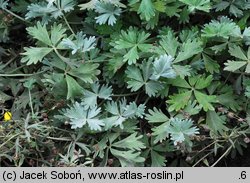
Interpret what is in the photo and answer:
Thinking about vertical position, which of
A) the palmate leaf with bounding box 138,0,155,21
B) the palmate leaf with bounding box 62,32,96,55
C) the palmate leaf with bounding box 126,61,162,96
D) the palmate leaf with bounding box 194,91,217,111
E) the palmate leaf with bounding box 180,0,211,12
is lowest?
the palmate leaf with bounding box 194,91,217,111

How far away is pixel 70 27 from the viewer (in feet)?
8.02

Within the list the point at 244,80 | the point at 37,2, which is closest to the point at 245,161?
the point at 244,80

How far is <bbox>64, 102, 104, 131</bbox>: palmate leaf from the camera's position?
2125 mm

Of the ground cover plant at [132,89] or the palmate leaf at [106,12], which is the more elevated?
the palmate leaf at [106,12]

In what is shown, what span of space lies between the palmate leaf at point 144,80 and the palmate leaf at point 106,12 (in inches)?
9.3

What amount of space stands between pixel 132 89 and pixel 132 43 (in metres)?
0.21

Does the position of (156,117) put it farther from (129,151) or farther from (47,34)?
(47,34)

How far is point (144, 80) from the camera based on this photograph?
2244 mm

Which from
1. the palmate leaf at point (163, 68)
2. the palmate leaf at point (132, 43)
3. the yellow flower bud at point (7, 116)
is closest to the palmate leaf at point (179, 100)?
the palmate leaf at point (163, 68)

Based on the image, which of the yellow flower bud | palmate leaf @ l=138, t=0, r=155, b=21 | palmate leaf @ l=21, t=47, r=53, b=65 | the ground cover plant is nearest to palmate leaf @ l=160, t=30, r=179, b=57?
the ground cover plant

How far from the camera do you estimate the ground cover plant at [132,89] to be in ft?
7.18

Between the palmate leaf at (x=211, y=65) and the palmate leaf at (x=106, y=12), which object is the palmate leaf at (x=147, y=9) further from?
the palmate leaf at (x=211, y=65)

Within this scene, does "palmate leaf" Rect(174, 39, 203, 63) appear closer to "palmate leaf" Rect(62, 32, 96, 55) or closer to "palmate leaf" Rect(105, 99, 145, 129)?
"palmate leaf" Rect(105, 99, 145, 129)

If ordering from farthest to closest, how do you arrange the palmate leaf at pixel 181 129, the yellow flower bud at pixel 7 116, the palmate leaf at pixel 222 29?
the yellow flower bud at pixel 7 116
the palmate leaf at pixel 222 29
the palmate leaf at pixel 181 129
